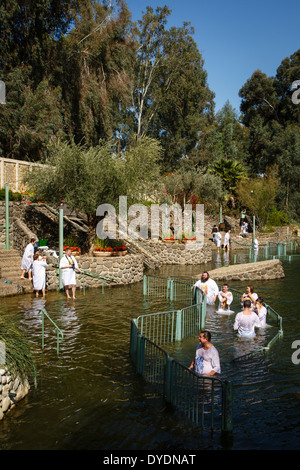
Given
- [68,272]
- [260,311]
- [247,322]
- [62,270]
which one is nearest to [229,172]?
[62,270]

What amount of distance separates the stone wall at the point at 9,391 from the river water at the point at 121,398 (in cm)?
12

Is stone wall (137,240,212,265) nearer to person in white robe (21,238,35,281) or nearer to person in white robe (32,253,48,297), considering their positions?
person in white robe (21,238,35,281)

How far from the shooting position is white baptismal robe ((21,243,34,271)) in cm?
1738

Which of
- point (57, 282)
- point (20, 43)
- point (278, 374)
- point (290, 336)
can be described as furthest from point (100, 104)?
point (278, 374)

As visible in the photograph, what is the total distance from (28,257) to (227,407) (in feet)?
42.4

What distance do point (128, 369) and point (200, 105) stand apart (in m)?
48.5

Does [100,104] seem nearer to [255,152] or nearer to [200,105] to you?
[200,105]

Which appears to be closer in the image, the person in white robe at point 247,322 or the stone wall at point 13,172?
the person in white robe at point 247,322

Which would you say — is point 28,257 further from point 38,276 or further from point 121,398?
point 121,398

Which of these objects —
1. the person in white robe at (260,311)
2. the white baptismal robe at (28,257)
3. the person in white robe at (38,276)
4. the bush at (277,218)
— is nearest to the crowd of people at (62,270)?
the person in white robe at (38,276)

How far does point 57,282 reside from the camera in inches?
696

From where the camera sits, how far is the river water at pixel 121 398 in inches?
240

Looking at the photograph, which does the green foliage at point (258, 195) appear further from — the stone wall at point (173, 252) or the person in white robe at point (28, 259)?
the person in white robe at point (28, 259)

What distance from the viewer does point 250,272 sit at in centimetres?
2173
